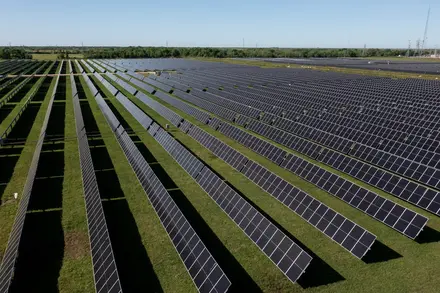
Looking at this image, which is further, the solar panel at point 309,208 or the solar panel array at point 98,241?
the solar panel at point 309,208

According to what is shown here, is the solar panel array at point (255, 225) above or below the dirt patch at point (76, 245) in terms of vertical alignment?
above

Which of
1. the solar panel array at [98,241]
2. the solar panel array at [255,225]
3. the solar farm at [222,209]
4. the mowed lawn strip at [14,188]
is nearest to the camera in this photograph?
the solar panel array at [98,241]

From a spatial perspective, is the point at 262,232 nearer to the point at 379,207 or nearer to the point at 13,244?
the point at 379,207

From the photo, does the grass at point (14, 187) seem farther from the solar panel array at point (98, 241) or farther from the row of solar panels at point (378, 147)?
the row of solar panels at point (378, 147)

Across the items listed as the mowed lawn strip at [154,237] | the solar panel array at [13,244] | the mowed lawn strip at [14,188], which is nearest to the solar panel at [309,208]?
the mowed lawn strip at [154,237]

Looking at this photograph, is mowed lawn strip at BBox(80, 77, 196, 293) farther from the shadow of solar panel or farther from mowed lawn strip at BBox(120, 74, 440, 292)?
mowed lawn strip at BBox(120, 74, 440, 292)

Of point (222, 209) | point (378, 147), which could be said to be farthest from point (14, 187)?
point (378, 147)

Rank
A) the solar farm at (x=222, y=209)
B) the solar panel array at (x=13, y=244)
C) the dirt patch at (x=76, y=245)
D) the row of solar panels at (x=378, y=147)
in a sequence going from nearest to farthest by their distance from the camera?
the solar panel array at (x=13, y=244)
the solar farm at (x=222, y=209)
the dirt patch at (x=76, y=245)
the row of solar panels at (x=378, y=147)

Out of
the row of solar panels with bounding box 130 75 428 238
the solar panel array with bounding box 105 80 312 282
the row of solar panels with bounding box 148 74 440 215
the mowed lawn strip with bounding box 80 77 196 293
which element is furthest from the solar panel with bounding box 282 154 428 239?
the mowed lawn strip with bounding box 80 77 196 293

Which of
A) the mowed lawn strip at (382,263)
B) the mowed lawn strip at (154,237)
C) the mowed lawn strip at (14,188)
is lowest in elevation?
the mowed lawn strip at (382,263)
